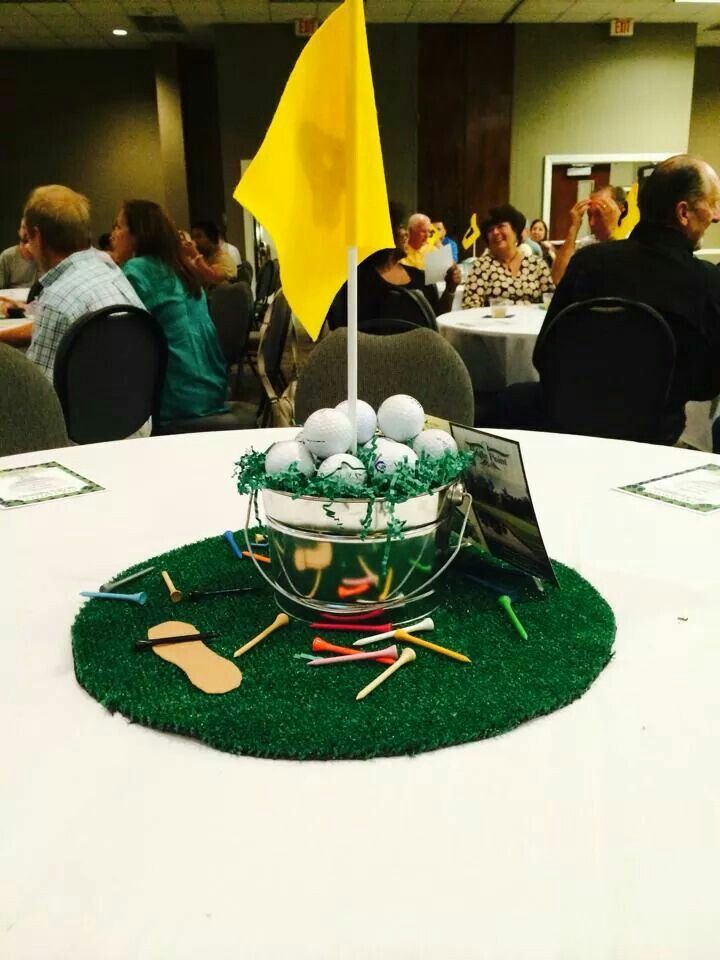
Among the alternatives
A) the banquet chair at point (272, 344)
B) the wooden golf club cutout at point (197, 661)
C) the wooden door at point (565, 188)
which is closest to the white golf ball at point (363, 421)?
the wooden golf club cutout at point (197, 661)

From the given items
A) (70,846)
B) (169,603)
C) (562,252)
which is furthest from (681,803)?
(562,252)

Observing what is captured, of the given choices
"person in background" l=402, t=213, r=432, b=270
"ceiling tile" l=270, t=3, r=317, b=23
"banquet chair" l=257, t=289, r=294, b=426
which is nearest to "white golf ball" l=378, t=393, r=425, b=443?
"banquet chair" l=257, t=289, r=294, b=426

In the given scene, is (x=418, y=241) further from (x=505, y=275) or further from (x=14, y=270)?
(x=14, y=270)

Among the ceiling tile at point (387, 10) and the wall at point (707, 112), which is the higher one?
the ceiling tile at point (387, 10)

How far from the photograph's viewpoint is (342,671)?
73cm

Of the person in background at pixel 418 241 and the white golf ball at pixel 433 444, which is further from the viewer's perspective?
the person in background at pixel 418 241

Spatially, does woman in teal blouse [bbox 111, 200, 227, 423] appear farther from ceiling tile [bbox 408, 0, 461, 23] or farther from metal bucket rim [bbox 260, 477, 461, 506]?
ceiling tile [bbox 408, 0, 461, 23]

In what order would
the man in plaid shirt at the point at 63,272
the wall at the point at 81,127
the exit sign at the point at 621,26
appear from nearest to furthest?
the man in plaid shirt at the point at 63,272
the exit sign at the point at 621,26
the wall at the point at 81,127

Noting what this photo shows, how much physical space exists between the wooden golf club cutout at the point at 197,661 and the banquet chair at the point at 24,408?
1032 millimetres

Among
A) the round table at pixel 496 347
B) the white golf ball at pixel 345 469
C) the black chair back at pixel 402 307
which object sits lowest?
the round table at pixel 496 347

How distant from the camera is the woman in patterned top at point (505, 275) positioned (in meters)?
4.72

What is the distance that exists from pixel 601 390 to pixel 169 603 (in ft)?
6.61

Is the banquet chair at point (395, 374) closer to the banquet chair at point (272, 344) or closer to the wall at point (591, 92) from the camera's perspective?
the banquet chair at point (272, 344)

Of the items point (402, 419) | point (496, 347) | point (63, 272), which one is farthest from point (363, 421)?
point (496, 347)
